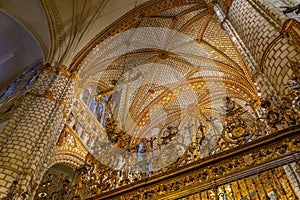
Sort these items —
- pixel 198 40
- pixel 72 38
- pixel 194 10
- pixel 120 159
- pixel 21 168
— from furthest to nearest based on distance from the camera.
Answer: pixel 198 40 < pixel 194 10 < pixel 72 38 < pixel 21 168 < pixel 120 159

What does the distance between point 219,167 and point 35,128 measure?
4.53 metres

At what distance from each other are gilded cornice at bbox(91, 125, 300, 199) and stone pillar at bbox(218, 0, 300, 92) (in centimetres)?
101

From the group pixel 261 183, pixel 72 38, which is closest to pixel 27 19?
pixel 72 38

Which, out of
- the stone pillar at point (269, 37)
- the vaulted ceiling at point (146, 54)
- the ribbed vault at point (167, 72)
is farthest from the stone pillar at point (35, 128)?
the stone pillar at point (269, 37)

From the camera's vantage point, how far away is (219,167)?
2.58m

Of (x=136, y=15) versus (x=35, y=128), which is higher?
(x=136, y=15)

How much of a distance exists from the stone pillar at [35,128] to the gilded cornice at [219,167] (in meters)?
2.49

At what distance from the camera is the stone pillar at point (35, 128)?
15.9ft

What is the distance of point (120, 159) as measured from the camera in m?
3.65

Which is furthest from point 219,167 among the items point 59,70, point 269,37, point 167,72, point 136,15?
point 167,72

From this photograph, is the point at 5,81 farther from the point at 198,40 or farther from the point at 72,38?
the point at 198,40

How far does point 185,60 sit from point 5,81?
25.2 ft

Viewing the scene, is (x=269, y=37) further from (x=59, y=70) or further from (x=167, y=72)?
(x=167, y=72)

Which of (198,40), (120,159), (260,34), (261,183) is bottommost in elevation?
(261,183)
